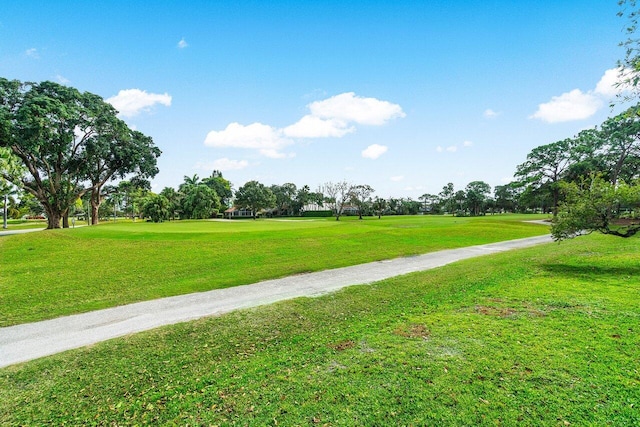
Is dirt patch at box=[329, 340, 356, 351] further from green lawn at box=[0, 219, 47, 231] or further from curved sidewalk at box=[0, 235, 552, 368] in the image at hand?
green lawn at box=[0, 219, 47, 231]

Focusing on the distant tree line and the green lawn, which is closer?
the distant tree line

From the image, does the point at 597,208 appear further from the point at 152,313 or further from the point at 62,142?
the point at 62,142

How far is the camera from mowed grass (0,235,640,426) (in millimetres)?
3693

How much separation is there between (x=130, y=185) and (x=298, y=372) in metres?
46.6

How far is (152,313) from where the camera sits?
7.80 m

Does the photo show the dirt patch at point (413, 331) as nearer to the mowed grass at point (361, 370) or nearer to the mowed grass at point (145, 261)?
the mowed grass at point (361, 370)

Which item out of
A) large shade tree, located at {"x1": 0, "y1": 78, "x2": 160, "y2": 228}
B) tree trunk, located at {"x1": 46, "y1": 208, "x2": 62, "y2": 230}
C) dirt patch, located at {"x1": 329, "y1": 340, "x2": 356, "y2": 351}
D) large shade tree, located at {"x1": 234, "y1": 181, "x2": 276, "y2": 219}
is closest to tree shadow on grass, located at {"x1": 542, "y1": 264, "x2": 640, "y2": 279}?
dirt patch, located at {"x1": 329, "y1": 340, "x2": 356, "y2": 351}

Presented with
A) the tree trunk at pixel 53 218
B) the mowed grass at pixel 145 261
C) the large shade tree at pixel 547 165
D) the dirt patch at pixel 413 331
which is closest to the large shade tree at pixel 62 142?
the tree trunk at pixel 53 218

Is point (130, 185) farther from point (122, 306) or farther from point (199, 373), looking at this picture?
point (199, 373)

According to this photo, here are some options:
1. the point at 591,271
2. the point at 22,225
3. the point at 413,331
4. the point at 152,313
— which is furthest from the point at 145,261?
the point at 22,225

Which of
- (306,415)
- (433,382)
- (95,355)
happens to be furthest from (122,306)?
(433,382)

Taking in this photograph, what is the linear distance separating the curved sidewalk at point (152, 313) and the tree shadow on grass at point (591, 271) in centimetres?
602

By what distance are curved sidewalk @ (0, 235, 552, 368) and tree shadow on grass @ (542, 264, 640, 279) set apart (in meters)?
6.02

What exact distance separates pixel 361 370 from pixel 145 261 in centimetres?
1302
